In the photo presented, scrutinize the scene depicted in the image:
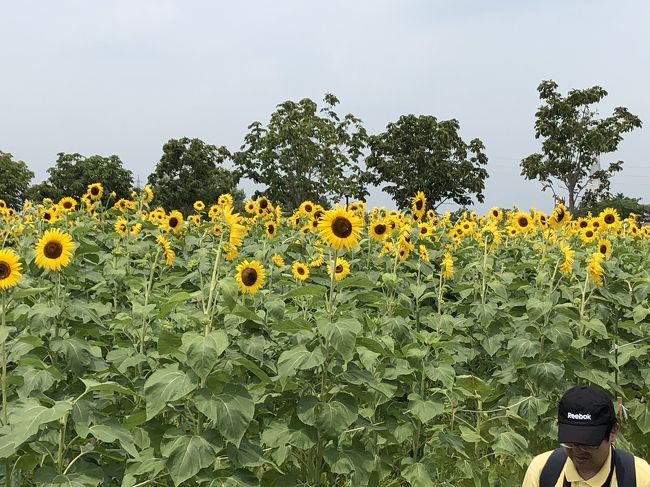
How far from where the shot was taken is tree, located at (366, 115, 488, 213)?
140ft

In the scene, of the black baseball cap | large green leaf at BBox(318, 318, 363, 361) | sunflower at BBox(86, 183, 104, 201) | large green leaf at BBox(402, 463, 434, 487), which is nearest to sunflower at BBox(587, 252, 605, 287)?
large green leaf at BBox(402, 463, 434, 487)

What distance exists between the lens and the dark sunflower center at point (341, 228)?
179 inches

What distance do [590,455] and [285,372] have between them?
1780 millimetres

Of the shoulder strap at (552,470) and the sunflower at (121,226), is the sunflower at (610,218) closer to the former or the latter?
the sunflower at (121,226)

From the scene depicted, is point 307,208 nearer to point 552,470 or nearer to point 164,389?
point 164,389

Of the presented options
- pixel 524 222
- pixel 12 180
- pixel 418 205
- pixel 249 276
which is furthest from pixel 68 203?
pixel 12 180

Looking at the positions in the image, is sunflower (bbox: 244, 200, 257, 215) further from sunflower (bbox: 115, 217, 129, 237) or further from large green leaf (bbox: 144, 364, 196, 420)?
large green leaf (bbox: 144, 364, 196, 420)

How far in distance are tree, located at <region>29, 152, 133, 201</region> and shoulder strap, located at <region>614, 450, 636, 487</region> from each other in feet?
131

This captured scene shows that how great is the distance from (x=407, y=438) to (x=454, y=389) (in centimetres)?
51

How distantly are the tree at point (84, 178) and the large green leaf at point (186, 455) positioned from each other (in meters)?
38.4

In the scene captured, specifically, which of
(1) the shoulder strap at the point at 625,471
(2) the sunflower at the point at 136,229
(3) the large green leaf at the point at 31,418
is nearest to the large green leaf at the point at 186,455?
(3) the large green leaf at the point at 31,418

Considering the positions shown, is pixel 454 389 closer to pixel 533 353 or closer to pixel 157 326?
pixel 533 353

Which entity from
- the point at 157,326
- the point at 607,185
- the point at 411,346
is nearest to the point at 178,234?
the point at 157,326

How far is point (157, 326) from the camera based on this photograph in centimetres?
527
